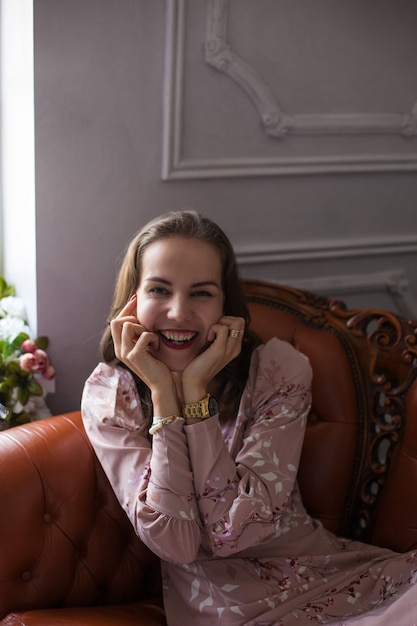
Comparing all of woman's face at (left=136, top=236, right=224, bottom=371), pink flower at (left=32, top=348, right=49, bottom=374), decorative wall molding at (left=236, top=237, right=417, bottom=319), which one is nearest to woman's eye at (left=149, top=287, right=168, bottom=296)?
woman's face at (left=136, top=236, right=224, bottom=371)

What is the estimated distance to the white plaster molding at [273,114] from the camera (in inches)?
79.7

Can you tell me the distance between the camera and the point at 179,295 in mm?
1653

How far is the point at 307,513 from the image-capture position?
1935 mm

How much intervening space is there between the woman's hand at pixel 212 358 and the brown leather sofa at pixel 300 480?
29cm

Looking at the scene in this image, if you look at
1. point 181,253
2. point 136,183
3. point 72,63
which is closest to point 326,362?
point 181,253

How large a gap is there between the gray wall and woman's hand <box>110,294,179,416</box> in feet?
1.46

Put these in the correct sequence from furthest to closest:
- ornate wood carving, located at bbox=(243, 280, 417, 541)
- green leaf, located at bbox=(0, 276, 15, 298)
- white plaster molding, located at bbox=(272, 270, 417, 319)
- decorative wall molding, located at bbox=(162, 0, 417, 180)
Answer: white plaster molding, located at bbox=(272, 270, 417, 319), green leaf, located at bbox=(0, 276, 15, 298), decorative wall molding, located at bbox=(162, 0, 417, 180), ornate wood carving, located at bbox=(243, 280, 417, 541)

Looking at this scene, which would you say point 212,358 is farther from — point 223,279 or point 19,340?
point 19,340

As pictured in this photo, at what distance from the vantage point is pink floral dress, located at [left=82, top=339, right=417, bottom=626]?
5.15 feet

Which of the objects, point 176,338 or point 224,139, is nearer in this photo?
point 176,338

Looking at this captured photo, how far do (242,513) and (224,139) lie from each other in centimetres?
104

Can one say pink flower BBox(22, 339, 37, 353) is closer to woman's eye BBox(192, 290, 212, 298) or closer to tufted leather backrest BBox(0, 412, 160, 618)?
tufted leather backrest BBox(0, 412, 160, 618)

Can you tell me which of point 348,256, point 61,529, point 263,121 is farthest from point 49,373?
point 348,256

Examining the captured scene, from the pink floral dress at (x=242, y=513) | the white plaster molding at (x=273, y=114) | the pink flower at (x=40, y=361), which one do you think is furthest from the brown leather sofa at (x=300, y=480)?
the white plaster molding at (x=273, y=114)
